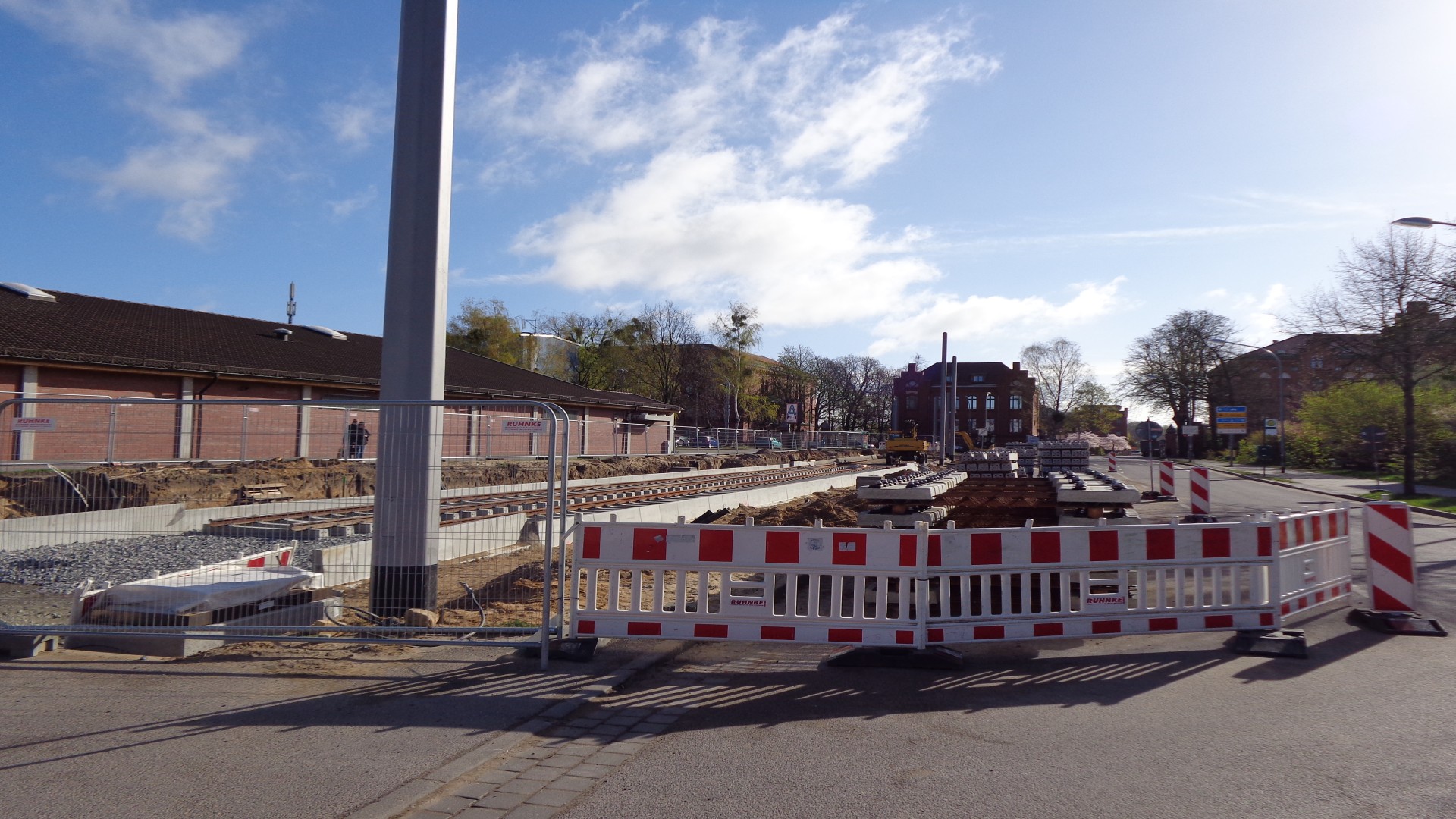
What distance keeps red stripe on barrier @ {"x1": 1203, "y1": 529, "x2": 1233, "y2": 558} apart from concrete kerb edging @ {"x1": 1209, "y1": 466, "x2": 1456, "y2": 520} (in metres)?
4.95

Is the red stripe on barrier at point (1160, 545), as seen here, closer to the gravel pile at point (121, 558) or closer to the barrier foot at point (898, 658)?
the barrier foot at point (898, 658)

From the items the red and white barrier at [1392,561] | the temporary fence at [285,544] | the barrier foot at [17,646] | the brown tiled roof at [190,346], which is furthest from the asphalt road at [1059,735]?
the brown tiled roof at [190,346]

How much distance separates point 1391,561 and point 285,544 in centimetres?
1246

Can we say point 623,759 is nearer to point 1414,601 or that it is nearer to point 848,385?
point 1414,601

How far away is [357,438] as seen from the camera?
8.73 metres

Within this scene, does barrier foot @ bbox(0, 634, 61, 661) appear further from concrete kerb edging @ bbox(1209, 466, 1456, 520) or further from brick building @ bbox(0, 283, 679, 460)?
concrete kerb edging @ bbox(1209, 466, 1456, 520)

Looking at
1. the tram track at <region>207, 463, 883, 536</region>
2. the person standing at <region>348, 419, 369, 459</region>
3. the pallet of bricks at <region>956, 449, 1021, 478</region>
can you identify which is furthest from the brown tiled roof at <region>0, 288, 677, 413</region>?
the pallet of bricks at <region>956, 449, 1021, 478</region>

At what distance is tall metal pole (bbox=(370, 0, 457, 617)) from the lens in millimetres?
7352

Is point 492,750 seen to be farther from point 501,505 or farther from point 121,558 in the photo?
point 501,505

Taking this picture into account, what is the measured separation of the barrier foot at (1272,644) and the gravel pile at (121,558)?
10.1 meters

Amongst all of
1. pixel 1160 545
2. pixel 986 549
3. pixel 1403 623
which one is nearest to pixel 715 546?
pixel 986 549


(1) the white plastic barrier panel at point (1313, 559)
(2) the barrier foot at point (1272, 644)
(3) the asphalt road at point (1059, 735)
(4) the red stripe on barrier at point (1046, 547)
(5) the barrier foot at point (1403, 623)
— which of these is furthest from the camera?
(5) the barrier foot at point (1403, 623)

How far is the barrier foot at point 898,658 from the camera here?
6.64m

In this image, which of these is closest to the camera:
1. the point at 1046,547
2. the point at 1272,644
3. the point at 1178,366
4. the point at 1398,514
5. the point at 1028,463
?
the point at 1046,547
